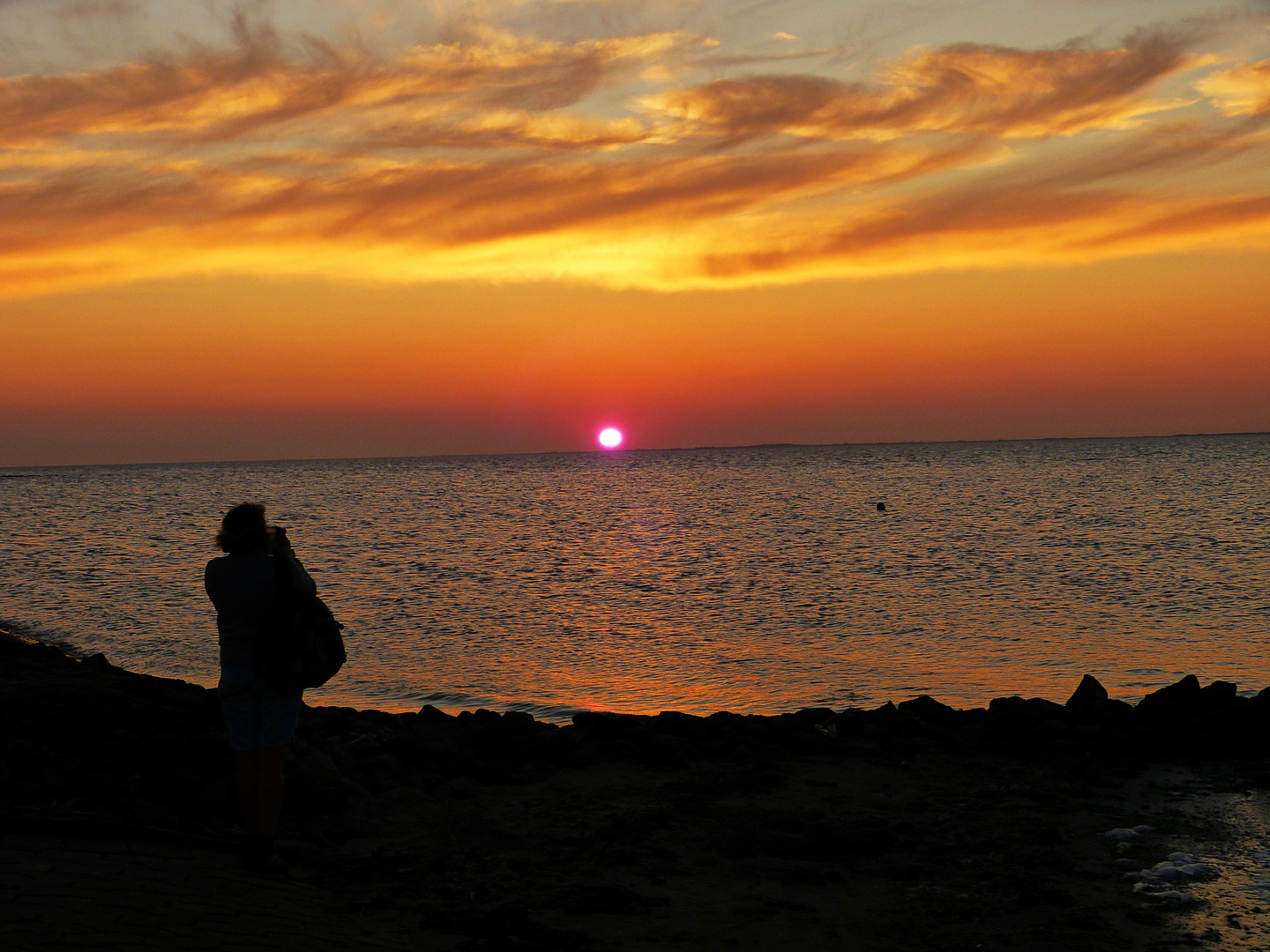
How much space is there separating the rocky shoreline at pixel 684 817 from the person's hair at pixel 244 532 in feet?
6.62

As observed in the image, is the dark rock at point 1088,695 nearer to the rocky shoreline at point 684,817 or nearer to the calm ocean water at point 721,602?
the rocky shoreline at point 684,817

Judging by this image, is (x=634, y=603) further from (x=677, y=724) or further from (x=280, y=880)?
(x=280, y=880)

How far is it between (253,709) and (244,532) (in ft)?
3.73

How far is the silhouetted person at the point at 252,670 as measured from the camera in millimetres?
6566

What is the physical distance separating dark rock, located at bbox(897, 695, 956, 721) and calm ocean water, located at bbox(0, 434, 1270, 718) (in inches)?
91.0

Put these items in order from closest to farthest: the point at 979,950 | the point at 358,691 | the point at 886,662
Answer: the point at 979,950, the point at 358,691, the point at 886,662

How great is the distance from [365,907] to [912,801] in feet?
16.5

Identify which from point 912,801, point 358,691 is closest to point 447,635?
point 358,691

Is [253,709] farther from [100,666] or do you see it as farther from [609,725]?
[100,666]

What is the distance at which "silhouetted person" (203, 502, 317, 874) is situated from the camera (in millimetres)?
6566

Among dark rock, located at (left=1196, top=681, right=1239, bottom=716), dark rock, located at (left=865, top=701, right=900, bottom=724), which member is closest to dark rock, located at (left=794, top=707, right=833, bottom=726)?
dark rock, located at (left=865, top=701, right=900, bottom=724)

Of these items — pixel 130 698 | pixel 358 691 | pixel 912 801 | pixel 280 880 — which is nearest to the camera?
pixel 280 880

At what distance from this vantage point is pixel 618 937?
6.29m

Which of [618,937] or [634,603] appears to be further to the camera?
[634,603]
